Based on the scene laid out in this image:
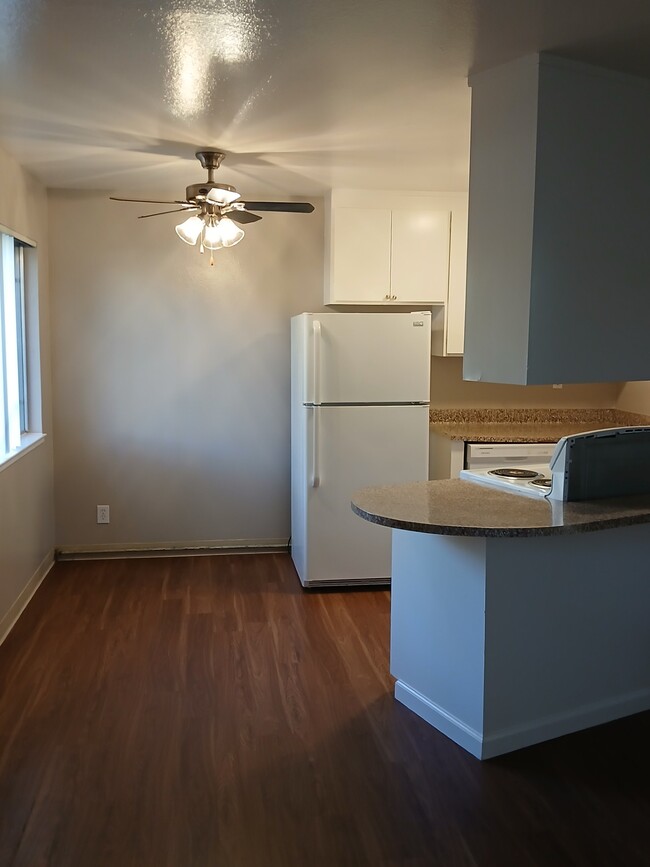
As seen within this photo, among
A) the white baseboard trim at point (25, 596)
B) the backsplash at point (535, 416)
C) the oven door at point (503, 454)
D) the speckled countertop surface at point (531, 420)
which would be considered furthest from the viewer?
the backsplash at point (535, 416)

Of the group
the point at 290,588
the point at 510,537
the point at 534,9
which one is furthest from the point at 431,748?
the point at 534,9

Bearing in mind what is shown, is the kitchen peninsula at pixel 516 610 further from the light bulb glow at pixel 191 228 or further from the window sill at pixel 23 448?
the window sill at pixel 23 448

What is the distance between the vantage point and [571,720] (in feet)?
9.30

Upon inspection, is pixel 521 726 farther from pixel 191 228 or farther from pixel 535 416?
pixel 535 416

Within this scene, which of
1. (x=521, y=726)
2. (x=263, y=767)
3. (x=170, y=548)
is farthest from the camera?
(x=170, y=548)

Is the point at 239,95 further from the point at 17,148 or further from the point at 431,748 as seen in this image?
the point at 431,748

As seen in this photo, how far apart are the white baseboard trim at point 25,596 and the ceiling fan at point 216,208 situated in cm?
209

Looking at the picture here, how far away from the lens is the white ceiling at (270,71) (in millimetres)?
2221

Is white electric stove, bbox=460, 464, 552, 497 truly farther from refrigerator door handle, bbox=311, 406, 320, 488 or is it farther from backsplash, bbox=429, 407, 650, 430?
backsplash, bbox=429, 407, 650, 430

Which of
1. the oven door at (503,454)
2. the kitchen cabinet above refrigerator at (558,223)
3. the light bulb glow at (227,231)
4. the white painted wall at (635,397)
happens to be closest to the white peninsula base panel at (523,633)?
the kitchen cabinet above refrigerator at (558,223)

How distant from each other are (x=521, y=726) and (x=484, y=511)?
80cm

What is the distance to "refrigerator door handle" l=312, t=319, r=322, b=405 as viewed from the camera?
4.29 m

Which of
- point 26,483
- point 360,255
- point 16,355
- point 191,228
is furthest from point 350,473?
point 16,355

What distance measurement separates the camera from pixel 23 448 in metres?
4.14
